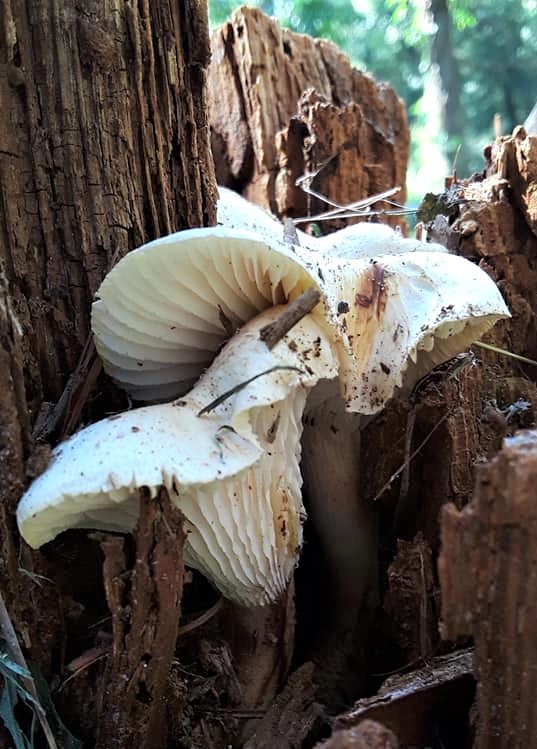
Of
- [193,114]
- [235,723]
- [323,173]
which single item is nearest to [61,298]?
[193,114]

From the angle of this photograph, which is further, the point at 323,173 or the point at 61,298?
the point at 323,173

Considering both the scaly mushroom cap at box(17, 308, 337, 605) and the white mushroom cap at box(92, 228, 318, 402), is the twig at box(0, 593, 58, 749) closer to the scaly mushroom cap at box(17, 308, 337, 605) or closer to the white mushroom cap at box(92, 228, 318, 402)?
the scaly mushroom cap at box(17, 308, 337, 605)

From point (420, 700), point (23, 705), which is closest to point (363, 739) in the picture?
point (420, 700)

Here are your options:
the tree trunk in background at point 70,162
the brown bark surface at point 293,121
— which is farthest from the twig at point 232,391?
the brown bark surface at point 293,121

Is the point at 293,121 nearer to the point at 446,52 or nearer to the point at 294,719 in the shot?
the point at 294,719

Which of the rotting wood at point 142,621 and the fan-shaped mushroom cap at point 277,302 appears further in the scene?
the fan-shaped mushroom cap at point 277,302

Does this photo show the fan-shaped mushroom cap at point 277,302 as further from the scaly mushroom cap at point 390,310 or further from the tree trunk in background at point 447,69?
the tree trunk in background at point 447,69

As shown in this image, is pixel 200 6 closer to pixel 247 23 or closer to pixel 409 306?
pixel 409 306

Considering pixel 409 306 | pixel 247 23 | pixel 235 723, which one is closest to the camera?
pixel 235 723

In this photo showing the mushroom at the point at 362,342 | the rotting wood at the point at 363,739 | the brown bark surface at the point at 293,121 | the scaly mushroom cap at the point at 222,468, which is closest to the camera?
the rotting wood at the point at 363,739
